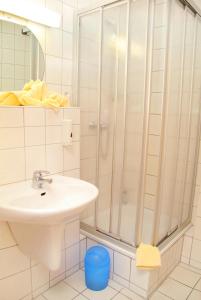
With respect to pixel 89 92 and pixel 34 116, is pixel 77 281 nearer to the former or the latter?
pixel 34 116

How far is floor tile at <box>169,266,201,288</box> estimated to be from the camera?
1724mm

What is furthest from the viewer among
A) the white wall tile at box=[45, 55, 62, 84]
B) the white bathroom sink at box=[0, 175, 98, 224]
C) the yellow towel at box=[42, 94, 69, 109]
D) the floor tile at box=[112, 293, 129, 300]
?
the white wall tile at box=[45, 55, 62, 84]

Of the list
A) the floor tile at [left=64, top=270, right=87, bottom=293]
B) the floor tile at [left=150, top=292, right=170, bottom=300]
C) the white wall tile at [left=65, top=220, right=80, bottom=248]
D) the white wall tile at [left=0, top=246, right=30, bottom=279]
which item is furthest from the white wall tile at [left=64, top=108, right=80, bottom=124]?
the floor tile at [left=150, top=292, right=170, bottom=300]

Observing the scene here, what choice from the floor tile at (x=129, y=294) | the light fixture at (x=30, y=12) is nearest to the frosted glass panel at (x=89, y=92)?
the light fixture at (x=30, y=12)

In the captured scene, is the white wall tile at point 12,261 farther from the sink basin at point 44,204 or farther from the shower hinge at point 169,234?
the shower hinge at point 169,234

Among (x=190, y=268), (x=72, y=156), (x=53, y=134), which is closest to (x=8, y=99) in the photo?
(x=53, y=134)

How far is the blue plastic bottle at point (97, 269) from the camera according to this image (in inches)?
61.2

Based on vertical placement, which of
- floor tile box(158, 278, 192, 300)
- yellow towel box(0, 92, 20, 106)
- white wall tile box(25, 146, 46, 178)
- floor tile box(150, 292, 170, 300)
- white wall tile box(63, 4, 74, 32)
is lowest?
floor tile box(158, 278, 192, 300)

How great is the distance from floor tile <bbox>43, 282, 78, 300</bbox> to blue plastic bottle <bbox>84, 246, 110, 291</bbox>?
121 millimetres

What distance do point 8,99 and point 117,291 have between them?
1.39 m

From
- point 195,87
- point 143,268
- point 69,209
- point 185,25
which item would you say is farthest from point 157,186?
point 185,25

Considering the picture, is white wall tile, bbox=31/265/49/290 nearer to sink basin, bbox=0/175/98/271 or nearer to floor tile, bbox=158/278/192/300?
sink basin, bbox=0/175/98/271

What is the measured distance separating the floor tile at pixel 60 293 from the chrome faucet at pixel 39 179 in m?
0.77

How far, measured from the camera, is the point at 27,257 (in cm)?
143
